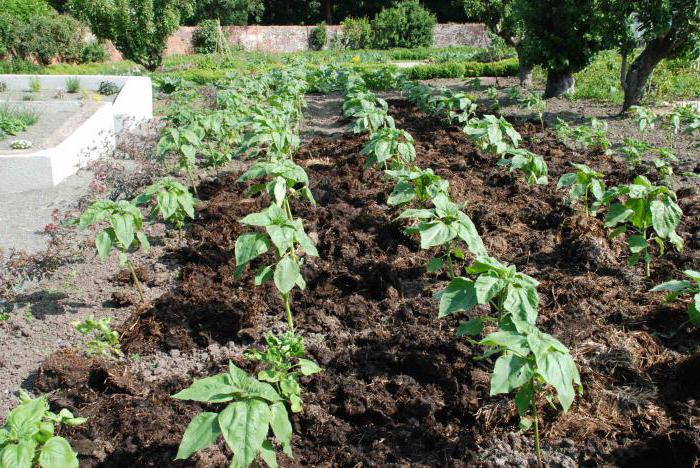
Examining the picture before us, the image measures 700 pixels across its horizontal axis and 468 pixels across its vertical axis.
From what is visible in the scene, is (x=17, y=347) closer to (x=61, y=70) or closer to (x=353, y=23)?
(x=61, y=70)

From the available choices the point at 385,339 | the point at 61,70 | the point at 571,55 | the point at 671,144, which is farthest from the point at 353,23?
the point at 385,339

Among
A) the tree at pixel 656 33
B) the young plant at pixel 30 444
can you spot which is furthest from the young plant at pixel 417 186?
the tree at pixel 656 33

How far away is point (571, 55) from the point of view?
481 inches

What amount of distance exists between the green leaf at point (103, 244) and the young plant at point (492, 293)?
2376 mm

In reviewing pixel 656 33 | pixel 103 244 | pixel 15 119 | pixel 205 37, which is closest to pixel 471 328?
pixel 103 244

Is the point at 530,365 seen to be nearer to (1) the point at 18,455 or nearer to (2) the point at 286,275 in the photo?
(2) the point at 286,275

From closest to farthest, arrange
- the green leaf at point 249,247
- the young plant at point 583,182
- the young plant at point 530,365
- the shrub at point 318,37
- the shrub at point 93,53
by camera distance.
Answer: the young plant at point 530,365 → the green leaf at point 249,247 → the young plant at point 583,182 → the shrub at point 93,53 → the shrub at point 318,37

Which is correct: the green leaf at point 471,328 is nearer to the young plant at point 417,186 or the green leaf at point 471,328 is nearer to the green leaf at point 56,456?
the young plant at point 417,186

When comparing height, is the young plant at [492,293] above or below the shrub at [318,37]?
below

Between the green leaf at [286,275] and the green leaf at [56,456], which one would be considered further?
the green leaf at [286,275]

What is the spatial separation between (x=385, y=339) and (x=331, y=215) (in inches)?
84.5

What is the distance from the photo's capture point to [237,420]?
2016 mm

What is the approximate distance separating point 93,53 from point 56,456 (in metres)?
27.8

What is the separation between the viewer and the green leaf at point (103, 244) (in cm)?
396
